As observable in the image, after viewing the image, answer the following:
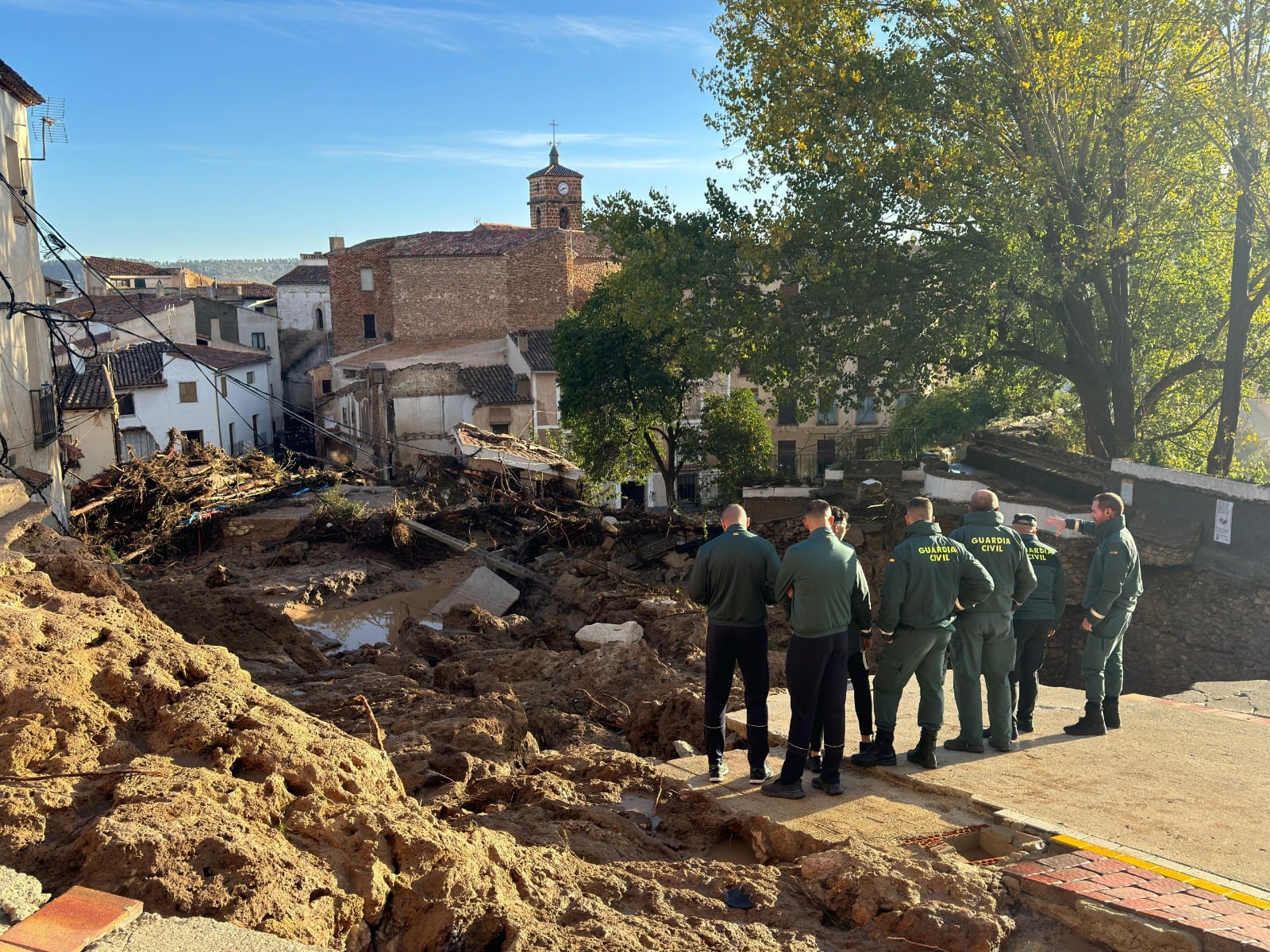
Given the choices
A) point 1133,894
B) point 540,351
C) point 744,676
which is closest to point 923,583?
point 744,676

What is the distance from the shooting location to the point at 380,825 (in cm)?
Result: 439

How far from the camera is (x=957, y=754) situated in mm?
6941

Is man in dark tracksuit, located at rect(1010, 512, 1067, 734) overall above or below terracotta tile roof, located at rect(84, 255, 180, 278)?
below

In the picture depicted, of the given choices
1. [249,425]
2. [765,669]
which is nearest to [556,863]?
[765,669]

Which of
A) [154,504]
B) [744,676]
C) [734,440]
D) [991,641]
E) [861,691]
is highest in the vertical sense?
[991,641]

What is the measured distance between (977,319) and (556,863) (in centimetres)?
1494

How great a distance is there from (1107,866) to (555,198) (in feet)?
165

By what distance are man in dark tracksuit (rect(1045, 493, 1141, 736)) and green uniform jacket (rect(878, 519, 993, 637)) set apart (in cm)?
134

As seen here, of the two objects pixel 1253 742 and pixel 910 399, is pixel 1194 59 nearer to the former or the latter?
pixel 1253 742

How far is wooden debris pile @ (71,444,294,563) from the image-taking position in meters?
17.8

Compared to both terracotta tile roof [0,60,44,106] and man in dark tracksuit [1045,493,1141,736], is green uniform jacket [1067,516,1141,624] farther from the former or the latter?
terracotta tile roof [0,60,44,106]

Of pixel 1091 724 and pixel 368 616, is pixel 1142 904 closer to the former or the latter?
pixel 1091 724

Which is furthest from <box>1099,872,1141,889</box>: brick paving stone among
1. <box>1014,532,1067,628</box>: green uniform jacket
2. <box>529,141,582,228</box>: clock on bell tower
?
<box>529,141,582,228</box>: clock on bell tower

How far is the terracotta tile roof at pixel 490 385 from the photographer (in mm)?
37250
